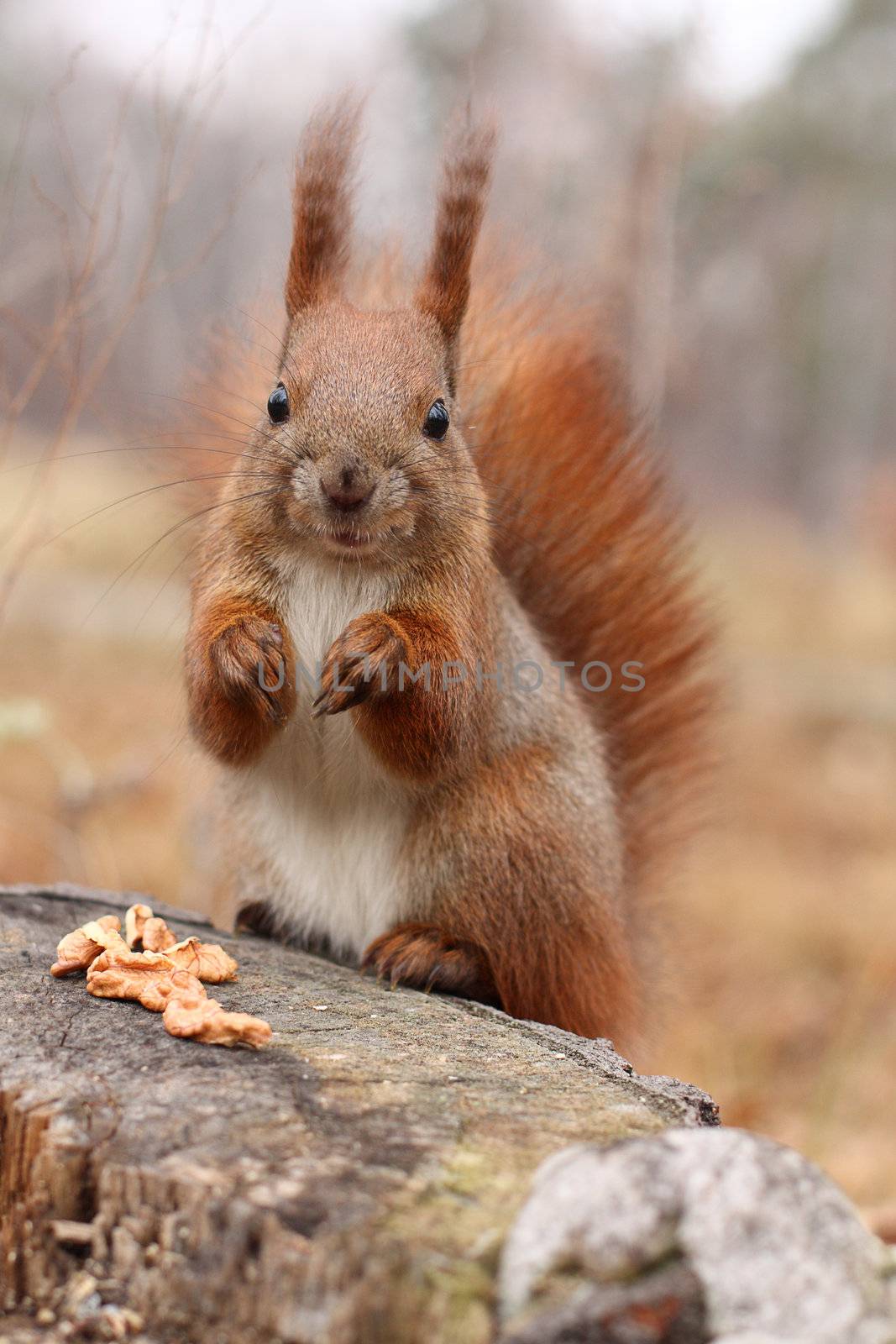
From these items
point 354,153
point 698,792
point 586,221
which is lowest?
point 698,792

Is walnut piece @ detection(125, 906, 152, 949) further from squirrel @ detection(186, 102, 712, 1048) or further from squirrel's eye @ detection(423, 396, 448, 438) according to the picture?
squirrel's eye @ detection(423, 396, 448, 438)

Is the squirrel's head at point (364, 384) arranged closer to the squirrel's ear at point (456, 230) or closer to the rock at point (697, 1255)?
the squirrel's ear at point (456, 230)

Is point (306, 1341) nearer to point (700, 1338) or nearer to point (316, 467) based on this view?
point (700, 1338)

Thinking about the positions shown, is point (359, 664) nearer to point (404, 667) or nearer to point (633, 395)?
point (404, 667)

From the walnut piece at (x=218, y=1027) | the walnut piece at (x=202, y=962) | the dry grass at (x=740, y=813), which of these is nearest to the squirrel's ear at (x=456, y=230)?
the dry grass at (x=740, y=813)

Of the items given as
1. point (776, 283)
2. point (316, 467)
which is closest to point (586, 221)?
point (316, 467)

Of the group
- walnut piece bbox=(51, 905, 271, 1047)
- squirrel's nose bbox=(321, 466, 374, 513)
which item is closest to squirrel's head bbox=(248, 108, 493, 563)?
squirrel's nose bbox=(321, 466, 374, 513)
